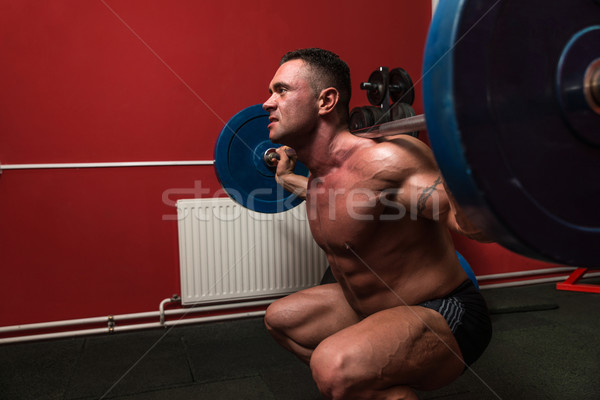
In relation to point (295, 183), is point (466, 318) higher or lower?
lower

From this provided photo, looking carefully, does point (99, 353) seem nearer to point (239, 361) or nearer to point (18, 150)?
point (239, 361)

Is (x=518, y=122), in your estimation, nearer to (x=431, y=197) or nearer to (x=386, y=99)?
(x=431, y=197)

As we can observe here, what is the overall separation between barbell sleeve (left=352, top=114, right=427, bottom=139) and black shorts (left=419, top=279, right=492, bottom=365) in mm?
501

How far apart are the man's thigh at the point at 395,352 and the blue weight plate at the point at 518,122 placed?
1.50 ft

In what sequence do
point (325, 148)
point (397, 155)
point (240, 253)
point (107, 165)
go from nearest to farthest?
point (397, 155)
point (325, 148)
point (107, 165)
point (240, 253)

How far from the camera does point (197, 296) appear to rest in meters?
2.36

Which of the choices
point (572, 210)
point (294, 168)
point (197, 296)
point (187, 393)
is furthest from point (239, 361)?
point (572, 210)

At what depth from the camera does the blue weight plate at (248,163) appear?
184 cm

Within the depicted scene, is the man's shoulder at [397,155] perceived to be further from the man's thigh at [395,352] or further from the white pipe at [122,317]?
the white pipe at [122,317]

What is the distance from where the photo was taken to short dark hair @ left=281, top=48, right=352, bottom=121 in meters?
1.34

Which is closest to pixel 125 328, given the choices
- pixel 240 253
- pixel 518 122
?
pixel 240 253

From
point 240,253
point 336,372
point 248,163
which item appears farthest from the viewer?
point 240,253

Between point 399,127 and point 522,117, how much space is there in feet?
1.31

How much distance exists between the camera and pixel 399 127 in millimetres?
1015
